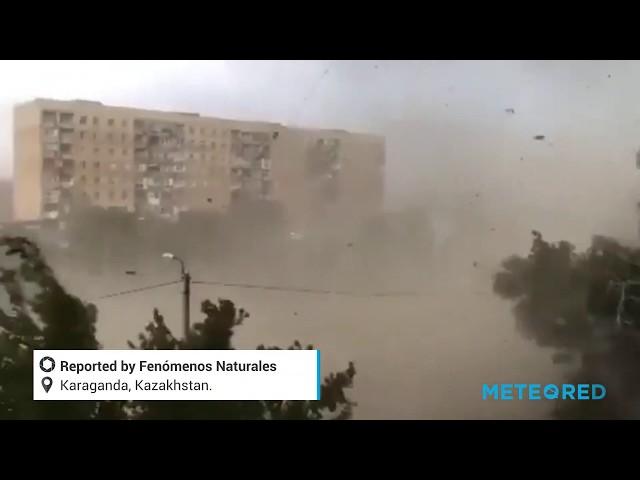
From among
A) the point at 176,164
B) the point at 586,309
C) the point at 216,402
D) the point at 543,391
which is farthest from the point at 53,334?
the point at 586,309

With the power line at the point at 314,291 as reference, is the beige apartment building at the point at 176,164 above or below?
above

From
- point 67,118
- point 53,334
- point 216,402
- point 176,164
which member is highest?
point 67,118

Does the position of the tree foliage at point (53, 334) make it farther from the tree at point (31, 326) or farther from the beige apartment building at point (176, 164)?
the beige apartment building at point (176, 164)

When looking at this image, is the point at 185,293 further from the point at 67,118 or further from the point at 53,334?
the point at 67,118

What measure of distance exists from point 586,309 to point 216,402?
4.46 ft

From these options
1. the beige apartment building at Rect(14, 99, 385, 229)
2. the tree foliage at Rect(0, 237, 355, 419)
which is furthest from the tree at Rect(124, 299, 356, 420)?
the beige apartment building at Rect(14, 99, 385, 229)

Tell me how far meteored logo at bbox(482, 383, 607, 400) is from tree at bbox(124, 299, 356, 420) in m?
0.52

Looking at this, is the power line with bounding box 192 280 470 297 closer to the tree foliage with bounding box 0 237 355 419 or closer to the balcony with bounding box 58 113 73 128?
the tree foliage with bounding box 0 237 355 419

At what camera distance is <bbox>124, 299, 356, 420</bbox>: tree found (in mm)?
2027

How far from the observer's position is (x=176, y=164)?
2.05 metres
